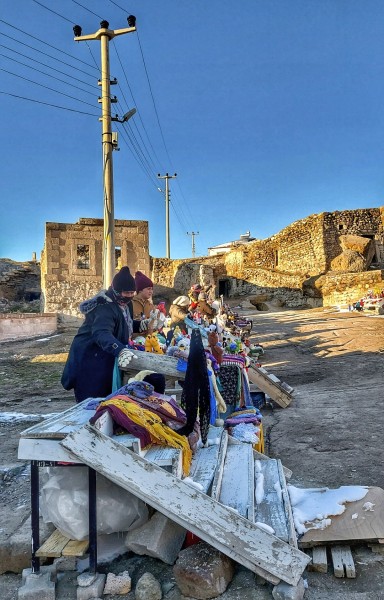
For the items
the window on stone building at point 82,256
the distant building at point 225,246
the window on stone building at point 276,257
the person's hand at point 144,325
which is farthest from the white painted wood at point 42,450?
the distant building at point 225,246

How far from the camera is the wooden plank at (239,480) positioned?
2477mm

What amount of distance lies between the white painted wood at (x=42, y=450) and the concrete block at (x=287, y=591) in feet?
3.85

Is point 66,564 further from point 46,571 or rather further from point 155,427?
point 155,427

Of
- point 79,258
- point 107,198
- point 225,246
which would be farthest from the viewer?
point 225,246

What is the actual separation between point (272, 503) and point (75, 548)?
1174mm

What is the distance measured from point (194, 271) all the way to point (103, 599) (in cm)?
2628

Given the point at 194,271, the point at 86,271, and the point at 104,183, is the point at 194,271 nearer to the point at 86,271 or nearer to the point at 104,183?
the point at 86,271

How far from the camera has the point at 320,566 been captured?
2293mm

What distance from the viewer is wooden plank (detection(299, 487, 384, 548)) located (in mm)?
2439

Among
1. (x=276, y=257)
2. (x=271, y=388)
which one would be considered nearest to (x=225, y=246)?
(x=276, y=257)

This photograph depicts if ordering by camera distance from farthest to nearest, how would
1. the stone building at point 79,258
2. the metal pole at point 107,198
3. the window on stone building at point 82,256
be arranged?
the window on stone building at point 82,256 < the stone building at point 79,258 < the metal pole at point 107,198

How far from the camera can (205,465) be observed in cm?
278

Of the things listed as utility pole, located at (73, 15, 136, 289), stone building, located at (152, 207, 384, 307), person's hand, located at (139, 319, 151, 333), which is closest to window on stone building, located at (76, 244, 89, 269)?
utility pole, located at (73, 15, 136, 289)

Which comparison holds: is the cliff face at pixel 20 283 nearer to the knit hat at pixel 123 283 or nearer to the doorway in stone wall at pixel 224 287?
the doorway in stone wall at pixel 224 287
